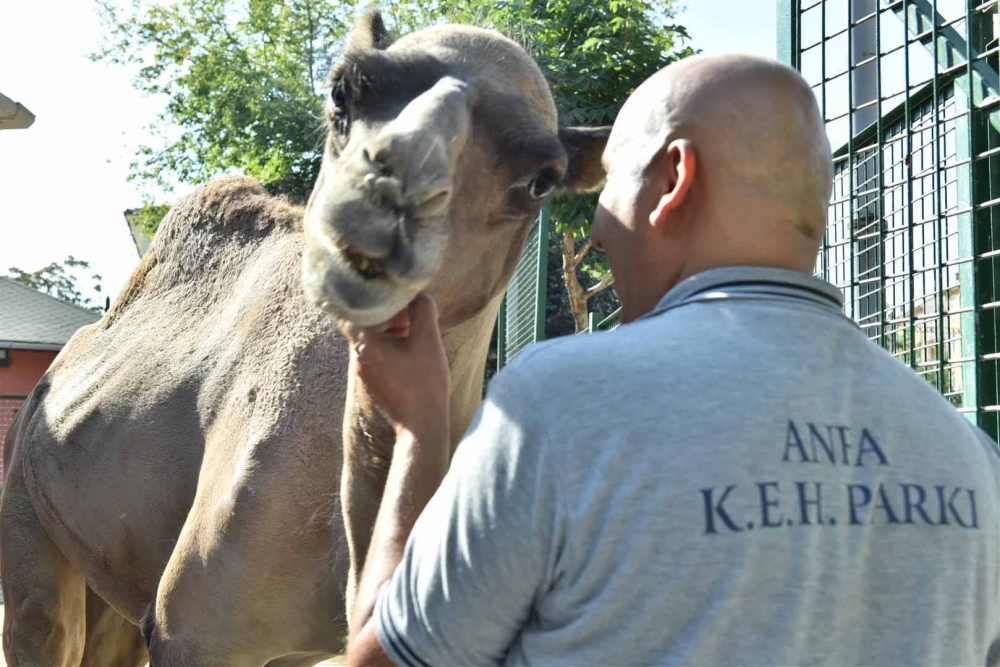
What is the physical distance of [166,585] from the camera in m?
3.28

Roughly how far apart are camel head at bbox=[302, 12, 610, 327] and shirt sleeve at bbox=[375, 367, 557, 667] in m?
0.49

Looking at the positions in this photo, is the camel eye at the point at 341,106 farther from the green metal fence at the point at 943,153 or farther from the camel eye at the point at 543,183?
the green metal fence at the point at 943,153

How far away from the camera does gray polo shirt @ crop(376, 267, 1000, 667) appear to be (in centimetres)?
123

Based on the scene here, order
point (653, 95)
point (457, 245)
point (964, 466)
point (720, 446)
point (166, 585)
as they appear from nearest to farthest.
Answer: point (720, 446), point (964, 466), point (653, 95), point (457, 245), point (166, 585)

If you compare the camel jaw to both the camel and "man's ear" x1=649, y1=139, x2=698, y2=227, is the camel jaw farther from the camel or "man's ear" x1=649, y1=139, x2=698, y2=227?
"man's ear" x1=649, y1=139, x2=698, y2=227

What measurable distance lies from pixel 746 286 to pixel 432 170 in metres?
0.66

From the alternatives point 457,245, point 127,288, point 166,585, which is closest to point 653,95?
point 457,245

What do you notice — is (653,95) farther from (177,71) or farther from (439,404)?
(177,71)

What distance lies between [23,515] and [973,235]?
14.2 feet

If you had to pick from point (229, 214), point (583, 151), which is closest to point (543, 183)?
point (583, 151)

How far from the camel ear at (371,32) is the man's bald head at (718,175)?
179 centimetres

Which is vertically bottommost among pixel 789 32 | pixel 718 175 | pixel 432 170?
pixel 718 175

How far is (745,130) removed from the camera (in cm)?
146

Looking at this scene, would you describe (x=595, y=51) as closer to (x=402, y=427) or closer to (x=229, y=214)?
(x=229, y=214)
